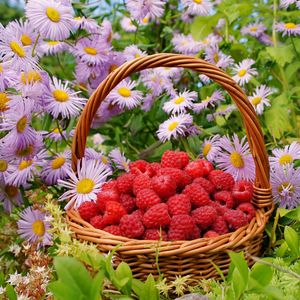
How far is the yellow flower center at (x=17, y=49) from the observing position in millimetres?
1490

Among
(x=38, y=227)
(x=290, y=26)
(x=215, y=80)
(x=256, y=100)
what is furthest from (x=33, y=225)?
(x=290, y=26)

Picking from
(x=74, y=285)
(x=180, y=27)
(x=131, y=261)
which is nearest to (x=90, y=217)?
(x=131, y=261)

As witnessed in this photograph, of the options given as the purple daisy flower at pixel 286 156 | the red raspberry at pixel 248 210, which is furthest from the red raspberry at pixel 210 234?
the purple daisy flower at pixel 286 156

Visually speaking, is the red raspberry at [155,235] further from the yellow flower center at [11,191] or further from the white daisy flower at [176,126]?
the yellow flower center at [11,191]

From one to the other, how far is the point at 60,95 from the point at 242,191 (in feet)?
1.60

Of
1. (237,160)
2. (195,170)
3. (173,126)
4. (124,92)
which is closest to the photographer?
(195,170)

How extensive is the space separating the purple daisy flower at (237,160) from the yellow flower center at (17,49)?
0.49 m

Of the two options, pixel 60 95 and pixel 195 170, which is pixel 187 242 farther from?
pixel 60 95

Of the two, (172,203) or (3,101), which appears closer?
(172,203)

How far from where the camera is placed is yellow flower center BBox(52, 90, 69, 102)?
1.55 meters

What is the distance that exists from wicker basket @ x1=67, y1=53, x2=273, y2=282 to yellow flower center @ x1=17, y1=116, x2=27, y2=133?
15 centimetres

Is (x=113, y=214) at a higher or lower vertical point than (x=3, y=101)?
lower

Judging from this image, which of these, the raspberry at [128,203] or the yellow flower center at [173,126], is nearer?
the raspberry at [128,203]

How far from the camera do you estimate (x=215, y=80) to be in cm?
130
